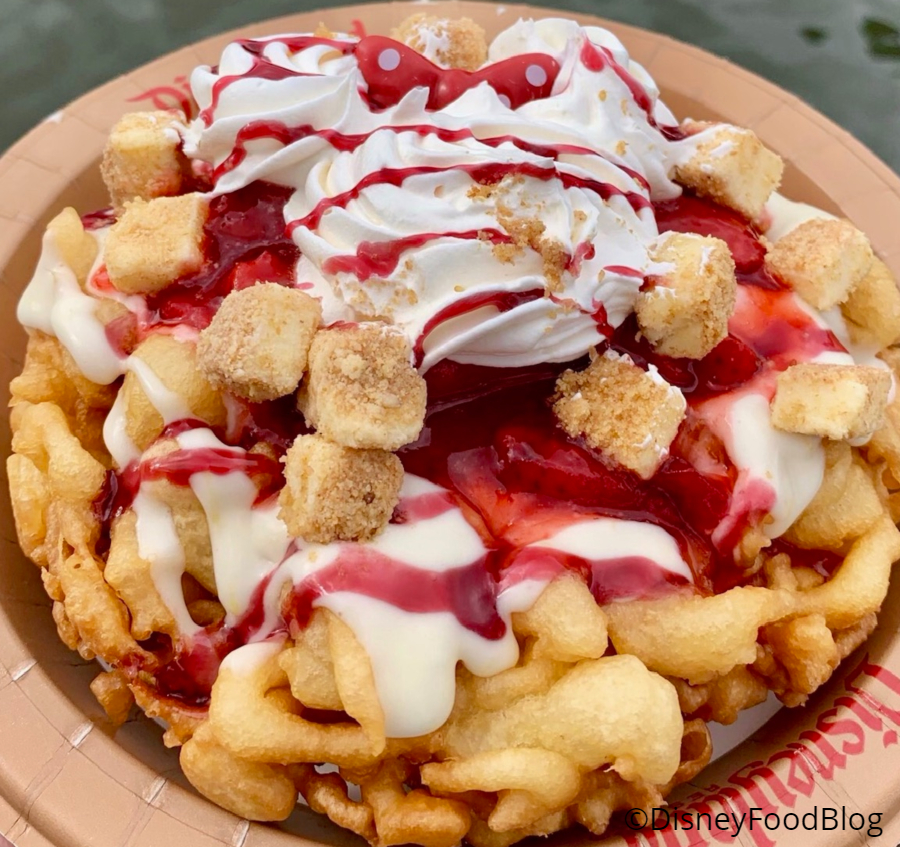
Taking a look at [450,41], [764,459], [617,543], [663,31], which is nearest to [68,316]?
[450,41]

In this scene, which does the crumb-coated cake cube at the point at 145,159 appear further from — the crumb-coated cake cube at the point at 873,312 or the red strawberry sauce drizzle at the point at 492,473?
the crumb-coated cake cube at the point at 873,312

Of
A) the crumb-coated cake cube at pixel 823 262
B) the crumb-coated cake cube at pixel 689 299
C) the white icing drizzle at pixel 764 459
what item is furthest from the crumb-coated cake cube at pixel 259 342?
the crumb-coated cake cube at pixel 823 262

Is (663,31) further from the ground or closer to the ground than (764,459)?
further from the ground

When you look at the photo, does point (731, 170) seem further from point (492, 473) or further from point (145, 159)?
point (145, 159)

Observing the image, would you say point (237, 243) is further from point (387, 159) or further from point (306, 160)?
point (387, 159)

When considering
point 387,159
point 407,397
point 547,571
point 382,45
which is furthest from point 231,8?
point 547,571
